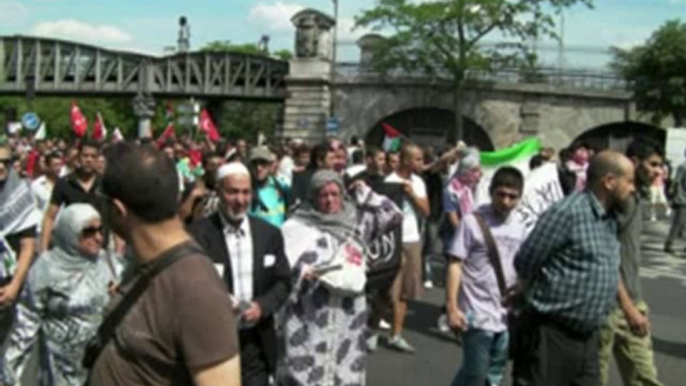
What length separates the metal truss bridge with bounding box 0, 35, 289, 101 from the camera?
145 feet

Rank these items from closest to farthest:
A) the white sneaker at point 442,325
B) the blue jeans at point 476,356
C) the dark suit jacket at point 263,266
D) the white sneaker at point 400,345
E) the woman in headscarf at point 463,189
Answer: the dark suit jacket at point 263,266 → the blue jeans at point 476,356 → the white sneaker at point 400,345 → the white sneaker at point 442,325 → the woman in headscarf at point 463,189

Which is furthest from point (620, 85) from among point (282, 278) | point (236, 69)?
point (282, 278)

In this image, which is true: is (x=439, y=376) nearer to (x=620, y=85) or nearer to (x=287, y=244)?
(x=287, y=244)

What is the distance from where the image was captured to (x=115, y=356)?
2.49 meters

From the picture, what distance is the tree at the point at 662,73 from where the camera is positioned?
36.2m

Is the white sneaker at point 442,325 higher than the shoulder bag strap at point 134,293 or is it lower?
lower

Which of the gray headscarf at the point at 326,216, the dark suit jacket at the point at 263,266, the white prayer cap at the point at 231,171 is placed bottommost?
the dark suit jacket at the point at 263,266

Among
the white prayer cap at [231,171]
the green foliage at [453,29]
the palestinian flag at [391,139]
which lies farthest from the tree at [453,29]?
the white prayer cap at [231,171]

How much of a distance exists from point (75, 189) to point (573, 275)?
4120 millimetres

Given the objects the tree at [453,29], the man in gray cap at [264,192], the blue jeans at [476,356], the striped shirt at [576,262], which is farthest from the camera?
the tree at [453,29]

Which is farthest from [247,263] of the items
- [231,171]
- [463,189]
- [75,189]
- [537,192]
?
[463,189]

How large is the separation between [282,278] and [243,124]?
71.9 m

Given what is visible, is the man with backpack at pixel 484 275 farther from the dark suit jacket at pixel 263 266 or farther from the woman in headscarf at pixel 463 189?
the woman in headscarf at pixel 463 189

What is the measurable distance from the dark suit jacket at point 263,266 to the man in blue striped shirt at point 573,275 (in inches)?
48.0
